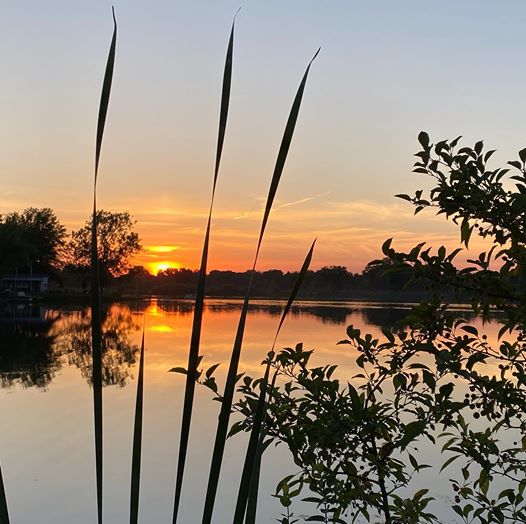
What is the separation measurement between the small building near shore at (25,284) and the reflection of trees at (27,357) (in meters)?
38.1

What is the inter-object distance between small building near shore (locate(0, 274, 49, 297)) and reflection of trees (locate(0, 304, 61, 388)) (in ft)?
125

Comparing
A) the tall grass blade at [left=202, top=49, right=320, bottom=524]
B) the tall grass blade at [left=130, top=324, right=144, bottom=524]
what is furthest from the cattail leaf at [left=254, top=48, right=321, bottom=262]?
the tall grass blade at [left=130, top=324, right=144, bottom=524]

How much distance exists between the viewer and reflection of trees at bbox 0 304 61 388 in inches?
520

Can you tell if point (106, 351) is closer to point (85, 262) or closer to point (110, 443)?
point (110, 443)

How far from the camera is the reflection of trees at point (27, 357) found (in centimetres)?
1322

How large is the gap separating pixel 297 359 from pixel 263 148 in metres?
1.18

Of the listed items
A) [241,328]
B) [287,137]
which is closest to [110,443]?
[241,328]

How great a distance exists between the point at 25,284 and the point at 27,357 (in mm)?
51947

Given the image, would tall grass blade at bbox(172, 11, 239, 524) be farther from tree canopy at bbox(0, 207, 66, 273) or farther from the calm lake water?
tree canopy at bbox(0, 207, 66, 273)

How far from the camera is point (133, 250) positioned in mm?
77375

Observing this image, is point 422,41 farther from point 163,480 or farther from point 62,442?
point 62,442

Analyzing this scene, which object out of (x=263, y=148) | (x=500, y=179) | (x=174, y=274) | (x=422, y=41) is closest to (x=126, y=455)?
(x=422, y=41)

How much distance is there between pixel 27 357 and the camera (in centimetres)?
1647

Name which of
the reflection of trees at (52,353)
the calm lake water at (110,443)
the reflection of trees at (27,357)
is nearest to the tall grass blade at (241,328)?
the calm lake water at (110,443)
